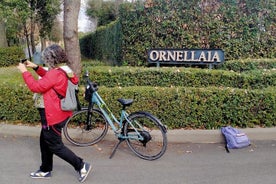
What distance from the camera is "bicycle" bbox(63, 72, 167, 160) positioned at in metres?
4.11

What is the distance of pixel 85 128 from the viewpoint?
4.74 meters

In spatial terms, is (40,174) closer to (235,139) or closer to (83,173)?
(83,173)

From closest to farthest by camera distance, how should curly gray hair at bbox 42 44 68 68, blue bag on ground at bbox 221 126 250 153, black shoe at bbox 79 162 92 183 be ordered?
curly gray hair at bbox 42 44 68 68
black shoe at bbox 79 162 92 183
blue bag on ground at bbox 221 126 250 153

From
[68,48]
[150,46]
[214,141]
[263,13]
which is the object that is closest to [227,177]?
[214,141]

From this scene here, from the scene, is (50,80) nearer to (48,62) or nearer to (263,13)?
(48,62)

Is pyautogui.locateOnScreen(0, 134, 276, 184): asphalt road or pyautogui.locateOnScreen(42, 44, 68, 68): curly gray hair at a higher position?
pyautogui.locateOnScreen(42, 44, 68, 68): curly gray hair

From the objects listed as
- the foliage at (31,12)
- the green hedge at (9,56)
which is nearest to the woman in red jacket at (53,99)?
the green hedge at (9,56)

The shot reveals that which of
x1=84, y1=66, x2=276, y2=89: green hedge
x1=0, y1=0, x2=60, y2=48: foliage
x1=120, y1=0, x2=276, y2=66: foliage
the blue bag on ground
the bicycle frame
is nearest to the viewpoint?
the bicycle frame

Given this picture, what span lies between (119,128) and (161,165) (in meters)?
0.84

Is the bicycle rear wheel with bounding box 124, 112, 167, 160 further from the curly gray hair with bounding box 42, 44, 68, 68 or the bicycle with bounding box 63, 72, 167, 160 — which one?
the curly gray hair with bounding box 42, 44, 68, 68

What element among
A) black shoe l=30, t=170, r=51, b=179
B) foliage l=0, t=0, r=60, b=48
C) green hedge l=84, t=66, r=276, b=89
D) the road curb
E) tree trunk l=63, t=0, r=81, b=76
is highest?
foliage l=0, t=0, r=60, b=48

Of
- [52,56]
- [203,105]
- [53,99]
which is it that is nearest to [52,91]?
[53,99]

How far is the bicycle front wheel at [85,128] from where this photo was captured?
4637mm

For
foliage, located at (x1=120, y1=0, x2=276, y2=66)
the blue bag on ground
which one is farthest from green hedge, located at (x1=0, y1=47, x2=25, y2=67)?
the blue bag on ground
